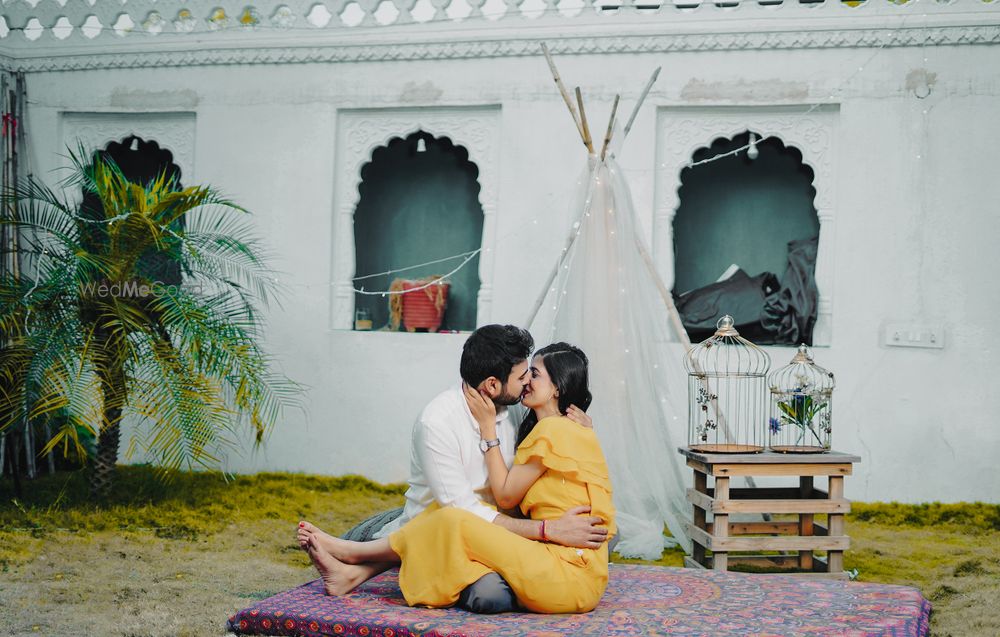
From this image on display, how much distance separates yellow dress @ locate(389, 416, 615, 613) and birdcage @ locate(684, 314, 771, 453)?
0.95 m

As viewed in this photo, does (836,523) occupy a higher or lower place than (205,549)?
higher

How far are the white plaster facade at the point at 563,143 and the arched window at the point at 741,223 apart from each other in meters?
0.58

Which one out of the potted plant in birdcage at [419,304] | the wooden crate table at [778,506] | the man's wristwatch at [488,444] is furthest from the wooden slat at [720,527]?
the potted plant in birdcage at [419,304]

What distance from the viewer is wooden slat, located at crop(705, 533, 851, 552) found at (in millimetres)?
3738

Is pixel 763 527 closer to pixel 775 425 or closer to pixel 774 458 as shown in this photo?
pixel 775 425

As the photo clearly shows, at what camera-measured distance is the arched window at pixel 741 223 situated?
624 centimetres

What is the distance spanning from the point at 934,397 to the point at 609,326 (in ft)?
7.00

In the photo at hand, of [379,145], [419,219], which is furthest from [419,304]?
[379,145]

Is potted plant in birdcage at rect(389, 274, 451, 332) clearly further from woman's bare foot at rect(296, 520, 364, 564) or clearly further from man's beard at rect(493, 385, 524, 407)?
woman's bare foot at rect(296, 520, 364, 564)

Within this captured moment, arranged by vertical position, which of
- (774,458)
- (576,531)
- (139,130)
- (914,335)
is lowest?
(576,531)

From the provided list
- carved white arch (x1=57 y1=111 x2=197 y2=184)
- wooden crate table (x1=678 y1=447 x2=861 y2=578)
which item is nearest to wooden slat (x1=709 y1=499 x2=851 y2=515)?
wooden crate table (x1=678 y1=447 x2=861 y2=578)

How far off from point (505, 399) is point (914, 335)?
339cm

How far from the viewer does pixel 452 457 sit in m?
2.97

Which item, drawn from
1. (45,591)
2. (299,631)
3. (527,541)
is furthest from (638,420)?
(45,591)
